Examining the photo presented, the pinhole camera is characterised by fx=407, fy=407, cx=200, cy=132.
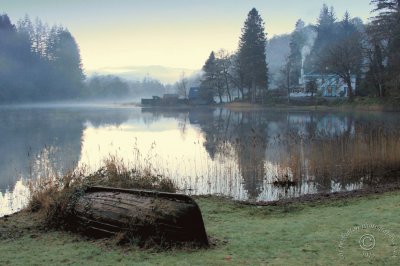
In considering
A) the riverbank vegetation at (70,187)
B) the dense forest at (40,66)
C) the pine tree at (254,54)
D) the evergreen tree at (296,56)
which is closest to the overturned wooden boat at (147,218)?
the riverbank vegetation at (70,187)

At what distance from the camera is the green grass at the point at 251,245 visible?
5340mm

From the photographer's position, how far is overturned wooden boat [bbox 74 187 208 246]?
622cm

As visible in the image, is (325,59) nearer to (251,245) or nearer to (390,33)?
(390,33)

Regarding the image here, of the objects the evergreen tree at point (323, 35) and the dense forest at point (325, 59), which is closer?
the dense forest at point (325, 59)

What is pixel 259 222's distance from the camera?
798 cm

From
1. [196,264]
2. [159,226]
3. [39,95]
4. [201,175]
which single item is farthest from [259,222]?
[39,95]

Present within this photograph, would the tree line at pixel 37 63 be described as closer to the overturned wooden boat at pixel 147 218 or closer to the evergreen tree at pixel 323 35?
the evergreen tree at pixel 323 35

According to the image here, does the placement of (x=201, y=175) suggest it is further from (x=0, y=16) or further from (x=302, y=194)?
(x=0, y=16)

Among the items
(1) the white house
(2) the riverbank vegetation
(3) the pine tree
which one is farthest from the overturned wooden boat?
(3) the pine tree

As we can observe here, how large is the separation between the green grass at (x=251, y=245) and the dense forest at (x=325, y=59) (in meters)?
33.5

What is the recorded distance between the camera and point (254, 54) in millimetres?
68250

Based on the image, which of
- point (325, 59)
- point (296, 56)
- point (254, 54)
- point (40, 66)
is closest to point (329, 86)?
point (325, 59)

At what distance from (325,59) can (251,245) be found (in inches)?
2246

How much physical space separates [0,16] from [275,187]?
92.3 m
